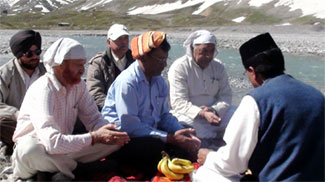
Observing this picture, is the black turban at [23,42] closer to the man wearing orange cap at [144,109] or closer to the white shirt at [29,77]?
the white shirt at [29,77]

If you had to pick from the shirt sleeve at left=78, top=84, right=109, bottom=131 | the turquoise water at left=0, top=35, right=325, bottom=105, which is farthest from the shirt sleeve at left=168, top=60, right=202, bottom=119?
the turquoise water at left=0, top=35, right=325, bottom=105

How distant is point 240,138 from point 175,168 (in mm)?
1080

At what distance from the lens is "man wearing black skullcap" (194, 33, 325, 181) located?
90.9 inches

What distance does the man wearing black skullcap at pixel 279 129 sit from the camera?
2.31 m

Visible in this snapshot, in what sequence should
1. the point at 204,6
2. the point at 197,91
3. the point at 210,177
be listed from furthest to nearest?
1. the point at 204,6
2. the point at 197,91
3. the point at 210,177

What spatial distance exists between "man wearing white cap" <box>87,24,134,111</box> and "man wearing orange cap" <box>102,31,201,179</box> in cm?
113

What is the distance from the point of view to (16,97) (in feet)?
14.1

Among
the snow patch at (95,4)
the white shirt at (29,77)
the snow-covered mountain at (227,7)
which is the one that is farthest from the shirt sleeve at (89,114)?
the snow patch at (95,4)

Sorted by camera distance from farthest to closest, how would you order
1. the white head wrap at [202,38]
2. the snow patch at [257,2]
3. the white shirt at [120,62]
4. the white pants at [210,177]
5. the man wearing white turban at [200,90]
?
the snow patch at [257,2] → the white shirt at [120,62] → the man wearing white turban at [200,90] → the white head wrap at [202,38] → the white pants at [210,177]

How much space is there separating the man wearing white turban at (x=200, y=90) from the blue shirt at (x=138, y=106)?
900mm

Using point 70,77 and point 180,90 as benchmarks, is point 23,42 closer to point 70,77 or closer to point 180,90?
point 70,77

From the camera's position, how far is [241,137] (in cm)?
243

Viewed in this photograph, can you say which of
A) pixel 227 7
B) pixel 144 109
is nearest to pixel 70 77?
pixel 144 109

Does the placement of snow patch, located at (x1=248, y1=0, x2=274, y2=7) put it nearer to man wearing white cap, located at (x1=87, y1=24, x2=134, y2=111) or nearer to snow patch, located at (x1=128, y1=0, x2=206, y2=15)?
snow patch, located at (x1=128, y1=0, x2=206, y2=15)
